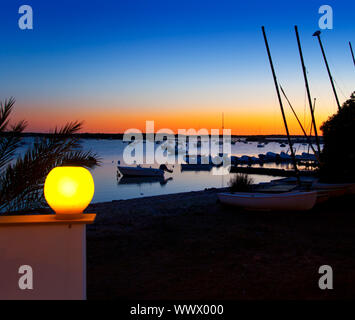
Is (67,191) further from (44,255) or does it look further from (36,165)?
(36,165)

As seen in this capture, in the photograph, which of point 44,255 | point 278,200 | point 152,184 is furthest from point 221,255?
point 152,184

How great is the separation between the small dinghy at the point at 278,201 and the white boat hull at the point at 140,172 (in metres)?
28.8

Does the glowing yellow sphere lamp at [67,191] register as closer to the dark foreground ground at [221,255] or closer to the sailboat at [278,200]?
the dark foreground ground at [221,255]

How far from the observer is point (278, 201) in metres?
10.6

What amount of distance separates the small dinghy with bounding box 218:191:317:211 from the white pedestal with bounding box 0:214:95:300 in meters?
7.97

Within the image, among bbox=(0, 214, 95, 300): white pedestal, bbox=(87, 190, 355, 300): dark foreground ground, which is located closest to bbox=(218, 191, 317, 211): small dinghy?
bbox=(87, 190, 355, 300): dark foreground ground

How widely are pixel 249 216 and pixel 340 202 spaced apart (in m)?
3.78

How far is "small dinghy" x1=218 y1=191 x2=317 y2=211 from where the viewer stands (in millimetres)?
10492

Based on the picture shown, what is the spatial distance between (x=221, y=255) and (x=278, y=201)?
14.7ft

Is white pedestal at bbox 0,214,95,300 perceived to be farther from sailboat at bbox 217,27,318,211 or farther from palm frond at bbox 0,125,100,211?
sailboat at bbox 217,27,318,211

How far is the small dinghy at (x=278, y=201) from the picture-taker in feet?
34.4

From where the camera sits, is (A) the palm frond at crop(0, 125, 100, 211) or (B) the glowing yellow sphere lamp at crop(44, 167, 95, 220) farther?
(A) the palm frond at crop(0, 125, 100, 211)
